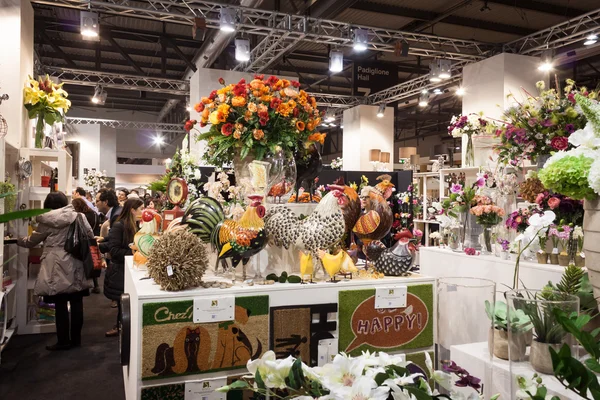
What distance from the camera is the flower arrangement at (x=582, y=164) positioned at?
40.4 inches

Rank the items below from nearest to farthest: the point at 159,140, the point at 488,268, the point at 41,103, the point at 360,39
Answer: the point at 488,268
the point at 41,103
the point at 360,39
the point at 159,140

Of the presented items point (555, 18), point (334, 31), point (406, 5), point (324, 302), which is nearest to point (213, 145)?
point (324, 302)

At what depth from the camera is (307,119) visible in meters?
2.28

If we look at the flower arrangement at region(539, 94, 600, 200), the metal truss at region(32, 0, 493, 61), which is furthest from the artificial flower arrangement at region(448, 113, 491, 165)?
the metal truss at region(32, 0, 493, 61)

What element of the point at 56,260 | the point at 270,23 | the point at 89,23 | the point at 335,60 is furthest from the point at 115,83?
the point at 56,260

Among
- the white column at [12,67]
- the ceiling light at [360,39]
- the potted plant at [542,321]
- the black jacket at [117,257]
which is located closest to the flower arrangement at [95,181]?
the white column at [12,67]

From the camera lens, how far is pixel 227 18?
644 centimetres

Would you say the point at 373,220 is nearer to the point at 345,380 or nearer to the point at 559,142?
the point at 559,142

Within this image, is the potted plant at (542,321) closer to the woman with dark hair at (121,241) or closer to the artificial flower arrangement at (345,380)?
the artificial flower arrangement at (345,380)

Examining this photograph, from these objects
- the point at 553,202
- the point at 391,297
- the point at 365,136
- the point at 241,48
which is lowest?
the point at 391,297

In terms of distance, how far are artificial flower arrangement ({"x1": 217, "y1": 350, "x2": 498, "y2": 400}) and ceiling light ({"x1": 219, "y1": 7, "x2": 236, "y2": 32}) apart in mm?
6339

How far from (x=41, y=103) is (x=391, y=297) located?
4.45 meters

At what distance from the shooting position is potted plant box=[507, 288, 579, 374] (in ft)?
2.98

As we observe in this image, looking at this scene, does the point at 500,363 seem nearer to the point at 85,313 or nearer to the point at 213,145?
the point at 213,145
